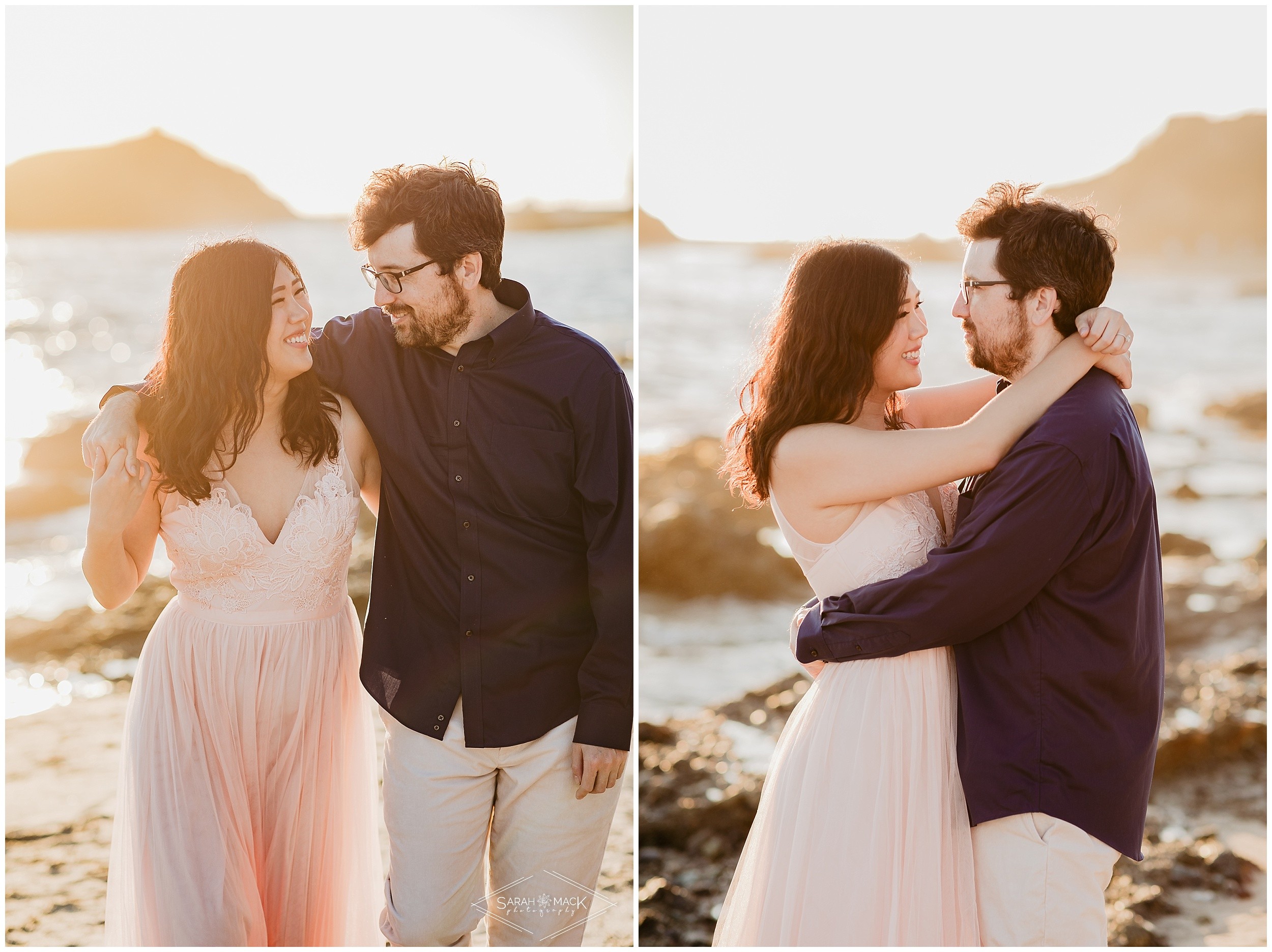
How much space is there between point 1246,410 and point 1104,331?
34.7 feet

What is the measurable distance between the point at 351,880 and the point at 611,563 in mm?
971

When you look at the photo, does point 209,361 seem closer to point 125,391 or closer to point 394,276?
point 125,391

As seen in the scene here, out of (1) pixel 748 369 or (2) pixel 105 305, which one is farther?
(2) pixel 105 305

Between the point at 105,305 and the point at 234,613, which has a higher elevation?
the point at 105,305

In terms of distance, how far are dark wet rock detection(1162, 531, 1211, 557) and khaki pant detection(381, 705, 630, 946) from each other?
23.3ft

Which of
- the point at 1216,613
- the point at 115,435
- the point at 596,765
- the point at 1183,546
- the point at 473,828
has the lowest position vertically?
the point at 1216,613

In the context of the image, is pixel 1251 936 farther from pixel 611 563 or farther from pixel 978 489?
pixel 611 563

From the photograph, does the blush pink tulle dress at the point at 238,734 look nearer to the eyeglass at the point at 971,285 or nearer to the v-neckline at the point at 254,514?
the v-neckline at the point at 254,514

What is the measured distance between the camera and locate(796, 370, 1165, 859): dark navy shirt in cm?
180

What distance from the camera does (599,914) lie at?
268cm

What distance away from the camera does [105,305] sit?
5.96 metres

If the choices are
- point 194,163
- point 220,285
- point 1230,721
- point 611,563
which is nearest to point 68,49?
point 194,163

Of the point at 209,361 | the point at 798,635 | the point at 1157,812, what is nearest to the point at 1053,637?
the point at 798,635

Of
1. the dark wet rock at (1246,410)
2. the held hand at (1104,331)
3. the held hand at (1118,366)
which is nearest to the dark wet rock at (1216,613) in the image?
the dark wet rock at (1246,410)
